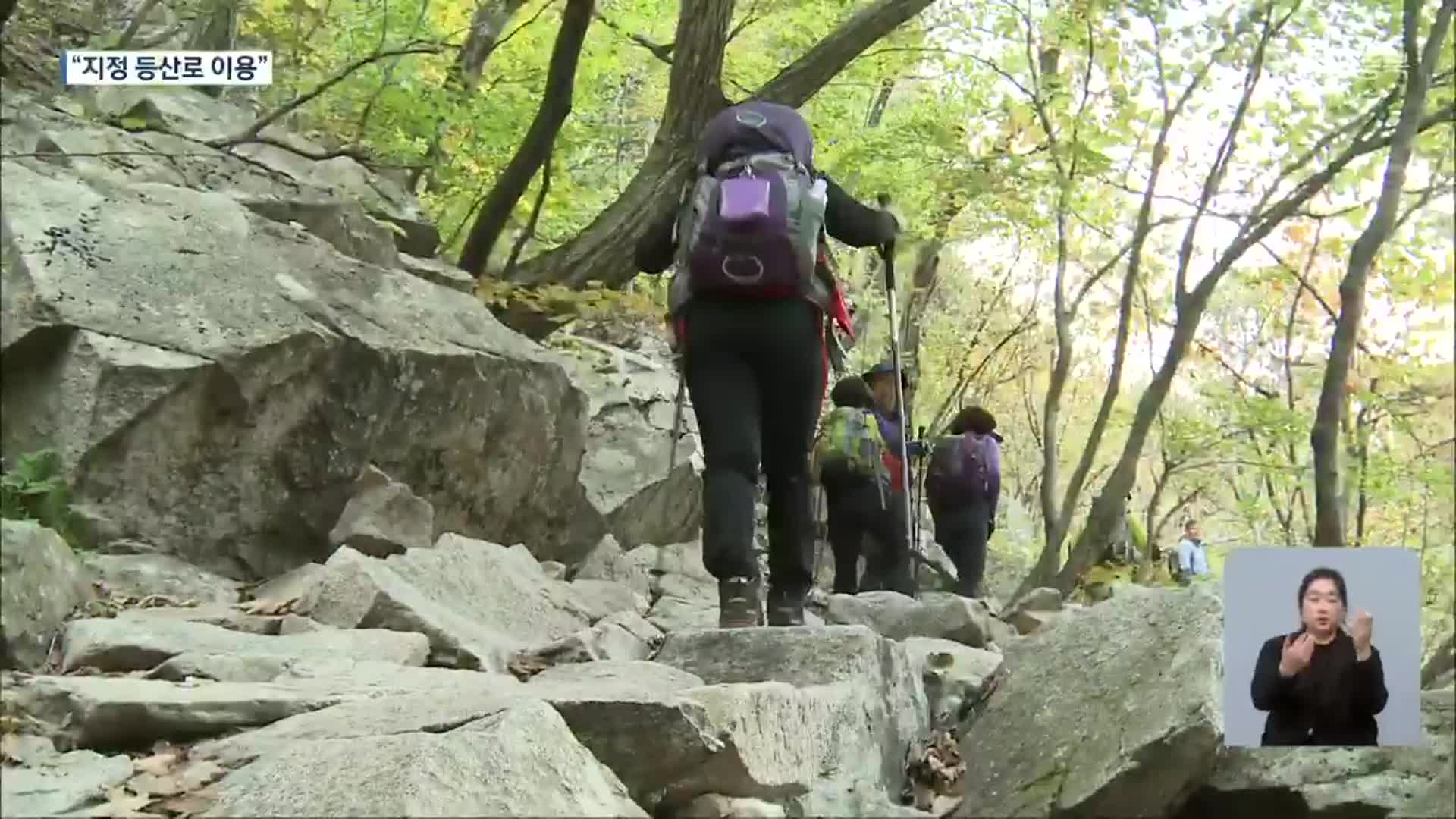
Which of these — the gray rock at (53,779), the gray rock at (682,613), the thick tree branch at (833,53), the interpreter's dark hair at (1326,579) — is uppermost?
the thick tree branch at (833,53)

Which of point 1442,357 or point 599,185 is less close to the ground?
point 599,185

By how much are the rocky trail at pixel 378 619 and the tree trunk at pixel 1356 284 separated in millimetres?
492

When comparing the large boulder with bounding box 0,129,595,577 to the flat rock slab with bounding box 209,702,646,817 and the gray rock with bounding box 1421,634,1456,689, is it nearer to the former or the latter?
the flat rock slab with bounding box 209,702,646,817

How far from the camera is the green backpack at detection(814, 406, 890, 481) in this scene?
7.02m

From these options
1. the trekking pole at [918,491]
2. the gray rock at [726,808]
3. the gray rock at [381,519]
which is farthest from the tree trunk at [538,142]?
the gray rock at [726,808]

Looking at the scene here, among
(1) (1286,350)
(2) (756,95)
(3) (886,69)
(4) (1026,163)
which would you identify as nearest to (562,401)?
(2) (756,95)

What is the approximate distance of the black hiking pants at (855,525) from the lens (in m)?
7.17

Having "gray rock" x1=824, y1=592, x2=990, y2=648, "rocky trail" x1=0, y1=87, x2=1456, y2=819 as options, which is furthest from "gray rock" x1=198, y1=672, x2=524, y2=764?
"gray rock" x1=824, y1=592, x2=990, y2=648

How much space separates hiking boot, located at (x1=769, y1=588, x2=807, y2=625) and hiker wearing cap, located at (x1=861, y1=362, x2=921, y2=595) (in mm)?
2601

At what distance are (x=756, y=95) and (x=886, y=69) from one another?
4225 mm

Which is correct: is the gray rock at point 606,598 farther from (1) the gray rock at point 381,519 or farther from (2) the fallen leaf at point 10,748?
(2) the fallen leaf at point 10,748

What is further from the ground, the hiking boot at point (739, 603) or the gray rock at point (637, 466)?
the gray rock at point (637, 466)

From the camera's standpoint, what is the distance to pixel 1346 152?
4480 mm

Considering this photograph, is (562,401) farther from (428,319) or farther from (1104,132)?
(1104,132)
